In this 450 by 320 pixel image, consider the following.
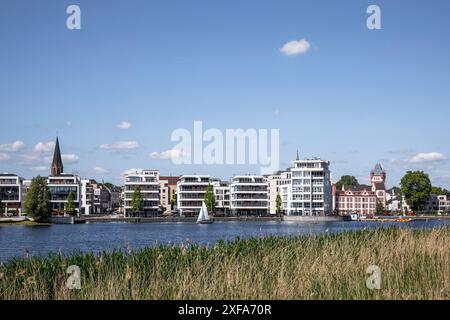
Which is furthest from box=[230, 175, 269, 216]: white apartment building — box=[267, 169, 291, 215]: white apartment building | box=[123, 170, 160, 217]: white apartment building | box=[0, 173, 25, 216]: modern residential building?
box=[0, 173, 25, 216]: modern residential building

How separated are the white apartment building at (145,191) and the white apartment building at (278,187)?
3335 centimetres

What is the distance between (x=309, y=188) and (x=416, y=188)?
39586 mm

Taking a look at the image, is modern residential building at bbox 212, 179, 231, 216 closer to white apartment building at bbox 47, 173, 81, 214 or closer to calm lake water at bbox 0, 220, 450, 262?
white apartment building at bbox 47, 173, 81, 214

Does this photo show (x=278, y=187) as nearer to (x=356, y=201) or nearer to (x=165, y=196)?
(x=356, y=201)

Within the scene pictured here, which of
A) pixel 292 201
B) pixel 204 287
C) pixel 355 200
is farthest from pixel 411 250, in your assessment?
pixel 355 200

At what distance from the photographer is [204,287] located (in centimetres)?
1460

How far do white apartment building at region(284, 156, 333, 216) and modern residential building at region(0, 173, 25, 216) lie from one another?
70.5 meters

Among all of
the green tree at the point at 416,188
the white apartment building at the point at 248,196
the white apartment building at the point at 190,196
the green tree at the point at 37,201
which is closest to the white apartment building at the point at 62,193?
the white apartment building at the point at 190,196

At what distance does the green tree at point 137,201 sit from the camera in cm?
15362

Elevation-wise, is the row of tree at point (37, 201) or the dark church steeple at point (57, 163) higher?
the dark church steeple at point (57, 163)

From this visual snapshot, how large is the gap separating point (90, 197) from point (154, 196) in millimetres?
30153

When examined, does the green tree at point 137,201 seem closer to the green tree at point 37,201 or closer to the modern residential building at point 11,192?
Answer: the modern residential building at point 11,192

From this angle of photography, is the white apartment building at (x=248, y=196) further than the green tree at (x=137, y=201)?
Yes

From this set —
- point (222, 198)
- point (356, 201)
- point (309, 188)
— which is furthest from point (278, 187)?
point (356, 201)
